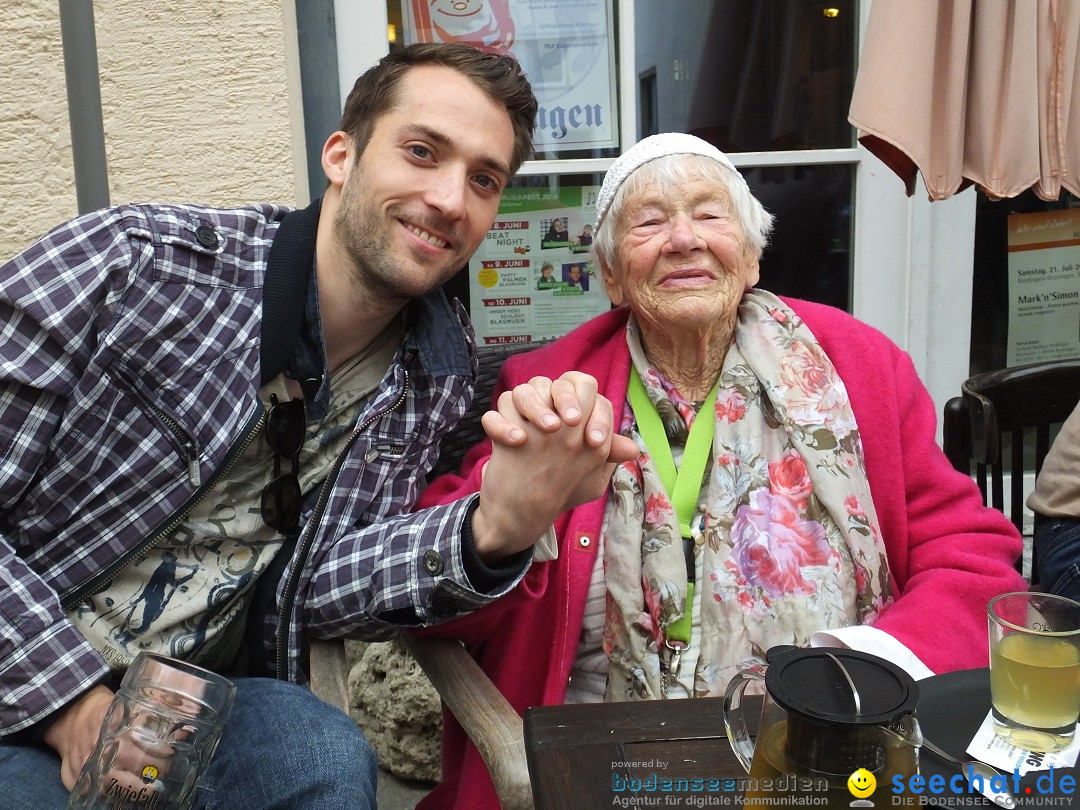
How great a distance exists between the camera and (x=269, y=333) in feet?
5.70

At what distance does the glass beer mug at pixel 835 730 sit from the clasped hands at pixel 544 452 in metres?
0.67

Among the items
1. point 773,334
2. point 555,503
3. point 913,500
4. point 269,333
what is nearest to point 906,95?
point 773,334

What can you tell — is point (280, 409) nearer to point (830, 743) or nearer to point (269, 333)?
point (269, 333)

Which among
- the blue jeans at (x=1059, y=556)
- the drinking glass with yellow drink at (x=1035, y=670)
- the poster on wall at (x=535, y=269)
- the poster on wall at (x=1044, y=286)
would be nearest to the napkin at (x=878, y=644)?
the drinking glass with yellow drink at (x=1035, y=670)

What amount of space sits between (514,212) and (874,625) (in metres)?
1.77

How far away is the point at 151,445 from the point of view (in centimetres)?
165

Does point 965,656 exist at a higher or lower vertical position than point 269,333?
lower

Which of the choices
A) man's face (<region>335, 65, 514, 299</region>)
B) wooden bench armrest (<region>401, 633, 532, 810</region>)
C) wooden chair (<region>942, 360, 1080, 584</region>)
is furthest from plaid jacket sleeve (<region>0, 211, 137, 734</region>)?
wooden chair (<region>942, 360, 1080, 584</region>)

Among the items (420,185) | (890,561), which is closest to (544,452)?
(420,185)

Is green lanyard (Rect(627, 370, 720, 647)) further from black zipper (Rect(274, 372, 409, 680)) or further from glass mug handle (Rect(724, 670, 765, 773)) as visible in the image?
glass mug handle (Rect(724, 670, 765, 773))

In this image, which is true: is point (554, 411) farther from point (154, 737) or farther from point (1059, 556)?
point (1059, 556)

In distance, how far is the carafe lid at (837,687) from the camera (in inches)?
33.0

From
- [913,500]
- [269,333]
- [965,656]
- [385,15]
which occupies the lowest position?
[965,656]

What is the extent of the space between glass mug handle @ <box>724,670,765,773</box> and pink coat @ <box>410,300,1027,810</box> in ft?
2.51
